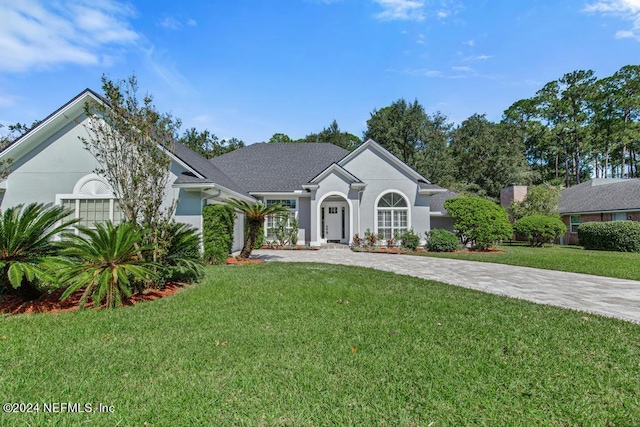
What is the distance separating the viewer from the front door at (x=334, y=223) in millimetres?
19609

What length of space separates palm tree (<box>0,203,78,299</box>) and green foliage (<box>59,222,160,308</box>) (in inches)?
14.3

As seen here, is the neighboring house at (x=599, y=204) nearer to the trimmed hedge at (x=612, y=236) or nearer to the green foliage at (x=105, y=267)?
the trimmed hedge at (x=612, y=236)

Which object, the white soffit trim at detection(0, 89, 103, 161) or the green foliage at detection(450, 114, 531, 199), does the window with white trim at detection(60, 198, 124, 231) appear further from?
the green foliage at detection(450, 114, 531, 199)

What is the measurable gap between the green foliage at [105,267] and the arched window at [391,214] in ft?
47.3

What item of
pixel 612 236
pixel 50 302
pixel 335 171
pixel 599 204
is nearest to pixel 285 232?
pixel 335 171

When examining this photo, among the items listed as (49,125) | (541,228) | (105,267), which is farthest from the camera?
(541,228)

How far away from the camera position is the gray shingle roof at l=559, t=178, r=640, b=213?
21.4 metres

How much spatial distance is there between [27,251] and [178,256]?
8.82 feet

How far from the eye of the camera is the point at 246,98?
1549cm

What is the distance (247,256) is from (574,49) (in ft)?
52.6

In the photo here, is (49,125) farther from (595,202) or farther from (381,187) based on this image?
(595,202)

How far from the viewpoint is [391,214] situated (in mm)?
18375

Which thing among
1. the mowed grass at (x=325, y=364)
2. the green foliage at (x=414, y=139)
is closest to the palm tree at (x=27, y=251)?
the mowed grass at (x=325, y=364)

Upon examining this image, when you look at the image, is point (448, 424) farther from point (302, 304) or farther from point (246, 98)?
point (246, 98)
